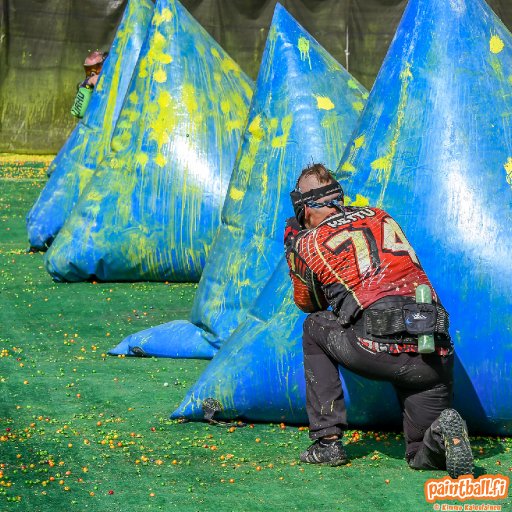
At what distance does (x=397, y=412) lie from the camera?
479 cm

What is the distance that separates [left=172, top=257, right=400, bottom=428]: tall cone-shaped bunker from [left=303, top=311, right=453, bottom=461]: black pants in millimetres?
278

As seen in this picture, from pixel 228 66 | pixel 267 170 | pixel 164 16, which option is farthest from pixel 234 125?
pixel 267 170

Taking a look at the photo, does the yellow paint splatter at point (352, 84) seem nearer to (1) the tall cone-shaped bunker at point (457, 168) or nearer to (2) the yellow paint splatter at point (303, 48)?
(2) the yellow paint splatter at point (303, 48)

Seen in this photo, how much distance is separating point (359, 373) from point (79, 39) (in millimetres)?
12257

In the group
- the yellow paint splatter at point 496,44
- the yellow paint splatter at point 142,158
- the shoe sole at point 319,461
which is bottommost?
the shoe sole at point 319,461

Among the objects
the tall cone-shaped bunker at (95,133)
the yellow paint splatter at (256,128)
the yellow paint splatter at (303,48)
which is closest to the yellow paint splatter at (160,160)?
the tall cone-shaped bunker at (95,133)

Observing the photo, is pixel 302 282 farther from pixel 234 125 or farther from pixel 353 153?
pixel 234 125

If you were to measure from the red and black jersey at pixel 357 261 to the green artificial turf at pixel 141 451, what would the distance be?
653mm

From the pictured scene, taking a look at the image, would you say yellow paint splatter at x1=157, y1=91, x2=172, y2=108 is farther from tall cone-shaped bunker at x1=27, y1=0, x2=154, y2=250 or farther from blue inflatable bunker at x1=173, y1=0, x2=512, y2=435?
blue inflatable bunker at x1=173, y1=0, x2=512, y2=435

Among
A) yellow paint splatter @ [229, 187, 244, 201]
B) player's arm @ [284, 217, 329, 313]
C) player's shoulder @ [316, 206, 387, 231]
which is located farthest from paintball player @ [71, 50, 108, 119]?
player's shoulder @ [316, 206, 387, 231]

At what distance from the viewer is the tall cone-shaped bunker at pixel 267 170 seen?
19.7ft

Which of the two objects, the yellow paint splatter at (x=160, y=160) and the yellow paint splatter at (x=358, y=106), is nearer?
the yellow paint splatter at (x=358, y=106)

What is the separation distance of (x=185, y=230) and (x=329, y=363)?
3387mm

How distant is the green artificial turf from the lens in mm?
4164
